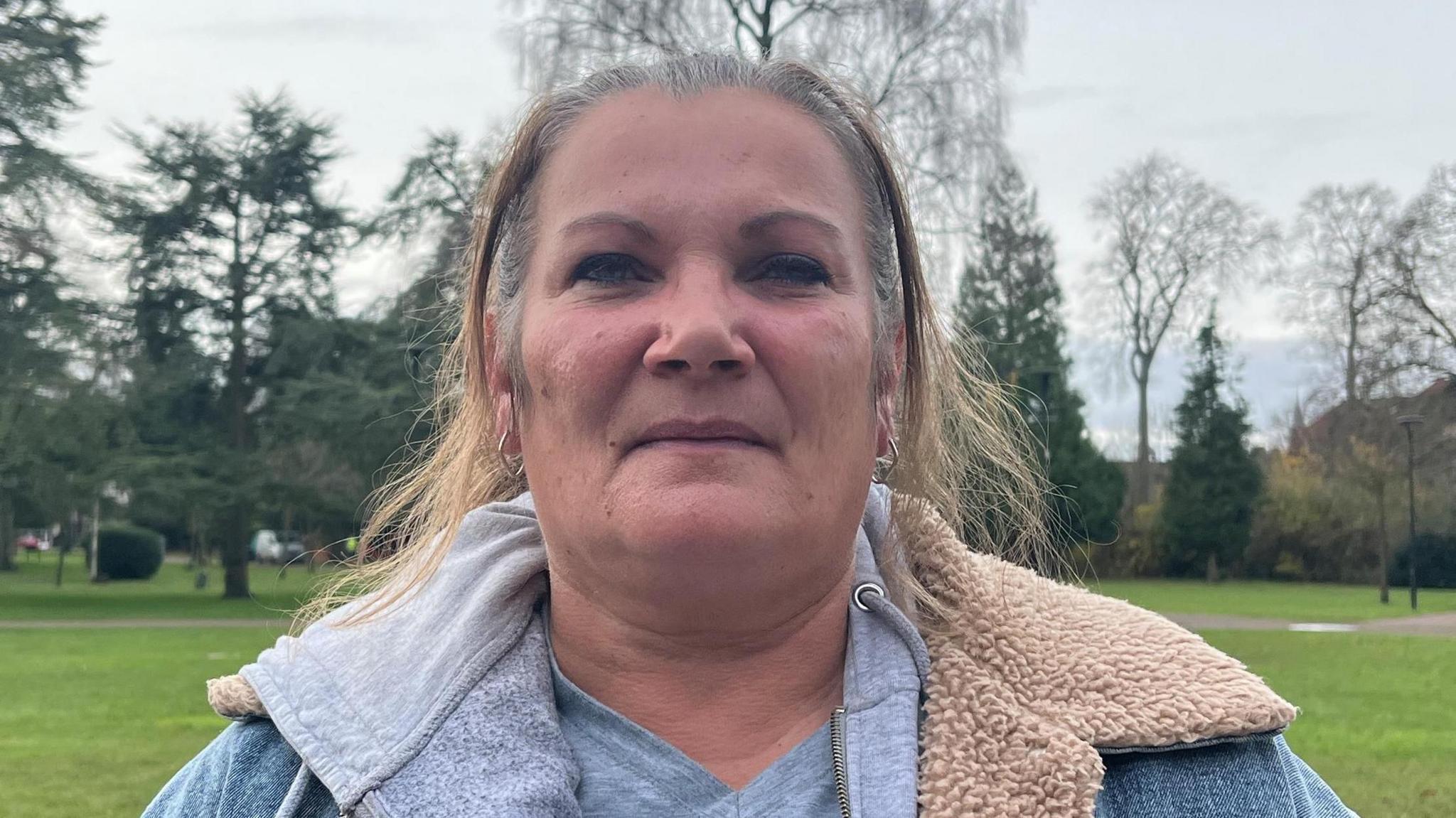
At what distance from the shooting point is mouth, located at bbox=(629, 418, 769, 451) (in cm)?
146

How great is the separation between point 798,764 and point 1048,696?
34 centimetres

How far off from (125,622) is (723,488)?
24348 mm

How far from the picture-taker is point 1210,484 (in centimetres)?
4288

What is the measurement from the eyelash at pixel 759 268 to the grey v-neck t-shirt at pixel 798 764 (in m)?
0.50

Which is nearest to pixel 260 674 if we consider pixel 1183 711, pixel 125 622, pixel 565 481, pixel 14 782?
pixel 565 481

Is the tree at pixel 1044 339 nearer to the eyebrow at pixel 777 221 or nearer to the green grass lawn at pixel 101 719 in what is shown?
the green grass lawn at pixel 101 719

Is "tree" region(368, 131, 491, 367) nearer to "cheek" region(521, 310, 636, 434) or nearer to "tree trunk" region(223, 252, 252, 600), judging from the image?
"tree trunk" region(223, 252, 252, 600)

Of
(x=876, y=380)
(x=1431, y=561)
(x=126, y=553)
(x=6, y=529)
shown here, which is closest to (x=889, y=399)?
(x=876, y=380)

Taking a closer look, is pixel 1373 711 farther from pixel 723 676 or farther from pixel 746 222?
pixel 746 222

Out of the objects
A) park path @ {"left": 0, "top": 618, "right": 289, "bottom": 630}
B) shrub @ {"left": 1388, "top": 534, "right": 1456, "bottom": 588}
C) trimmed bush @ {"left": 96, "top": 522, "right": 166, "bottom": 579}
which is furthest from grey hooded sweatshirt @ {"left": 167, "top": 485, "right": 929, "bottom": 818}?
trimmed bush @ {"left": 96, "top": 522, "right": 166, "bottom": 579}

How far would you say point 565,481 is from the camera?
1.55 metres

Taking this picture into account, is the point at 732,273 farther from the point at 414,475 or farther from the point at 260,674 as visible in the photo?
the point at 414,475

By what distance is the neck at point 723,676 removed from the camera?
160 cm

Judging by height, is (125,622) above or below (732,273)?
below
